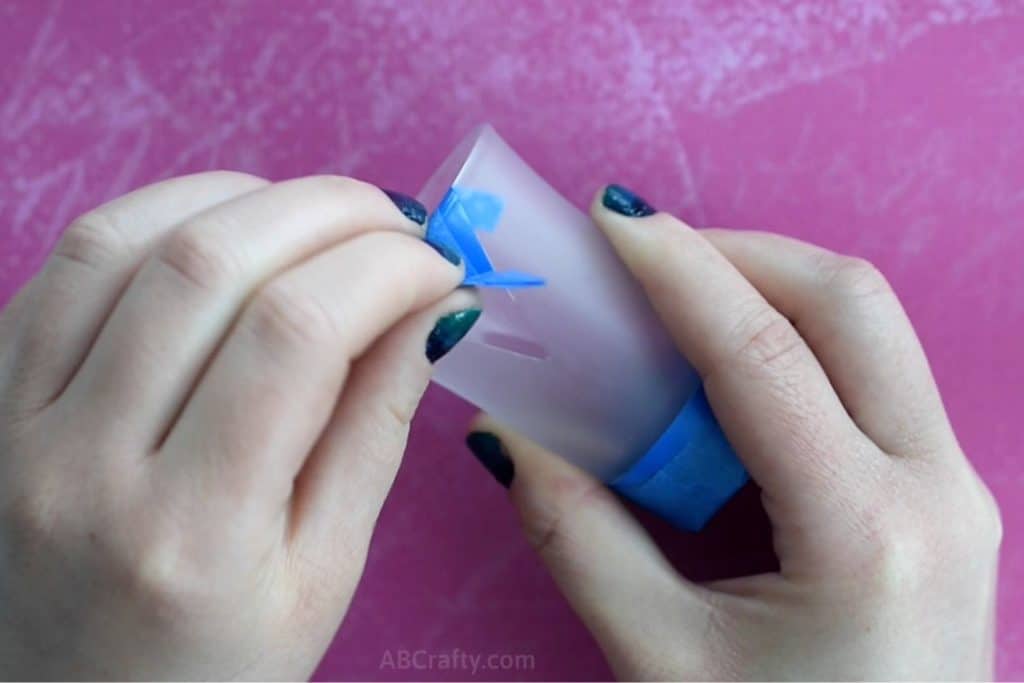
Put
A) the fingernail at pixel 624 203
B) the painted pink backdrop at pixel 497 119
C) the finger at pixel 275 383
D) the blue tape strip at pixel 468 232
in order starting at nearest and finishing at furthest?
1. the finger at pixel 275 383
2. the blue tape strip at pixel 468 232
3. the fingernail at pixel 624 203
4. the painted pink backdrop at pixel 497 119

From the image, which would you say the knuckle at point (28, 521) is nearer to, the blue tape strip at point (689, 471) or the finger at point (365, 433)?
the finger at point (365, 433)

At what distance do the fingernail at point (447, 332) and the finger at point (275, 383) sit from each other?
0.22 feet

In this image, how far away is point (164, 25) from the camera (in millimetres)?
915

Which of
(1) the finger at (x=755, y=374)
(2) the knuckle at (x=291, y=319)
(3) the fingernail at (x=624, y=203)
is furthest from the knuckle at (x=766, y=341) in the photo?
(2) the knuckle at (x=291, y=319)

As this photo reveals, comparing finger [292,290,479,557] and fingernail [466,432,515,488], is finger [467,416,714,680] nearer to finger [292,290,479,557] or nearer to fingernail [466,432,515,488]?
fingernail [466,432,515,488]

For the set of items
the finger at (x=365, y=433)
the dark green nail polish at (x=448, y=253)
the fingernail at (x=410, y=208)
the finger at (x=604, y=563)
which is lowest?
the finger at (x=604, y=563)

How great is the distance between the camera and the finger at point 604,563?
2.50 ft

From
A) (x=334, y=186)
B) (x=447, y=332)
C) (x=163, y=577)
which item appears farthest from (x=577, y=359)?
(x=163, y=577)

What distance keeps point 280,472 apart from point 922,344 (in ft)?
2.15

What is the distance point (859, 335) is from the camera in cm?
80

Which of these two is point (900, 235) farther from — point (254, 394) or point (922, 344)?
point (254, 394)

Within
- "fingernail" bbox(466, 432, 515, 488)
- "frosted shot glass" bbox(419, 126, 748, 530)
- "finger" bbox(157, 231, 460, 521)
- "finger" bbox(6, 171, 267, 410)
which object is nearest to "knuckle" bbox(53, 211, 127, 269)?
"finger" bbox(6, 171, 267, 410)

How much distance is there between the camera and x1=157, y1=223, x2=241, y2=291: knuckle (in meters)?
0.58

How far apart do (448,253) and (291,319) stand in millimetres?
137
